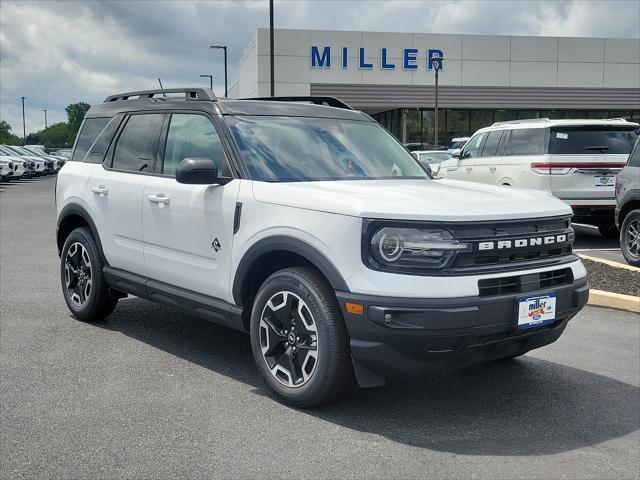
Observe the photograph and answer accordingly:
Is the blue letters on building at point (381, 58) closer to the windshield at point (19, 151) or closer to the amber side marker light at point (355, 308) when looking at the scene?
the windshield at point (19, 151)

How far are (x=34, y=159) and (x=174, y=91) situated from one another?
3476 centimetres

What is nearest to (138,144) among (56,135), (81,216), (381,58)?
(81,216)

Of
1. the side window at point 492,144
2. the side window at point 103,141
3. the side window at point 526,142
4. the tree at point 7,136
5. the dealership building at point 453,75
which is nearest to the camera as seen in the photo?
the side window at point 103,141

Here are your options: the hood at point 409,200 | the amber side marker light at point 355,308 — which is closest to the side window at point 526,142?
the hood at point 409,200

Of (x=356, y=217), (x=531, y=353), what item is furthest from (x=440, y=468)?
(x=531, y=353)

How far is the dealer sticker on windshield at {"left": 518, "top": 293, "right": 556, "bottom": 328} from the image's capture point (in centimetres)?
394

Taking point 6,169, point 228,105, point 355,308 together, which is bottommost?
point 355,308

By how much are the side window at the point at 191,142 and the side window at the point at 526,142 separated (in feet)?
24.6

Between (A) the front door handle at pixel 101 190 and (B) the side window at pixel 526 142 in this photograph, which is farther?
(B) the side window at pixel 526 142

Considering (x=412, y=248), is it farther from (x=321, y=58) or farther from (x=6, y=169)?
(x=321, y=58)

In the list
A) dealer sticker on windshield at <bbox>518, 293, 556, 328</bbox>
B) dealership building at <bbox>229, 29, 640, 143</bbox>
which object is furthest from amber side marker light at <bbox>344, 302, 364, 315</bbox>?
dealership building at <bbox>229, 29, 640, 143</bbox>

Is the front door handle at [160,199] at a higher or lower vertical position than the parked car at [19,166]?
lower

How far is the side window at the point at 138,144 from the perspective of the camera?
557 cm

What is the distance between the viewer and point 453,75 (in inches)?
1561
